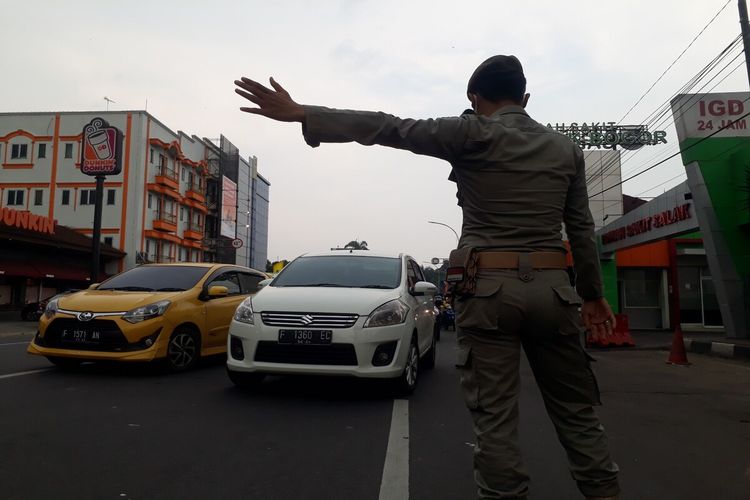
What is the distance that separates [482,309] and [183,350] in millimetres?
5593

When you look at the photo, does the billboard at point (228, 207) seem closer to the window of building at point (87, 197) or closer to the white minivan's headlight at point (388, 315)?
the window of building at point (87, 197)

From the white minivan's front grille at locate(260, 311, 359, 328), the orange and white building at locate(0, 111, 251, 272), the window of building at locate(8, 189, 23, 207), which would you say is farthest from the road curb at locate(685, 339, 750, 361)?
the window of building at locate(8, 189, 23, 207)

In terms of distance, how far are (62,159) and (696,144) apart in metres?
40.5

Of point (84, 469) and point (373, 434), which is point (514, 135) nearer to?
point (373, 434)

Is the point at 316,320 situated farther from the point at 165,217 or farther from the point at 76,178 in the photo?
the point at 165,217

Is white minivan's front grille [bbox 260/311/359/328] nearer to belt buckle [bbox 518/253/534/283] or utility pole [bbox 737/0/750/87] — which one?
belt buckle [bbox 518/253/534/283]

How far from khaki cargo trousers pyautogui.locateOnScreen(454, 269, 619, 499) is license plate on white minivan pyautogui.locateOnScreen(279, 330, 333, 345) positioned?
9.92 feet

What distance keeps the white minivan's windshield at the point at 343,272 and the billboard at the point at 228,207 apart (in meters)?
49.5

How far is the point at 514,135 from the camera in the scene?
7.46 feet

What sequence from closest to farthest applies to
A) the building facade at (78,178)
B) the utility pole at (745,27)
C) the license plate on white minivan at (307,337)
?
1. the license plate on white minivan at (307,337)
2. the utility pole at (745,27)
3. the building facade at (78,178)

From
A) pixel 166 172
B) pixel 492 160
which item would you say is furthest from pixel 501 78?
pixel 166 172

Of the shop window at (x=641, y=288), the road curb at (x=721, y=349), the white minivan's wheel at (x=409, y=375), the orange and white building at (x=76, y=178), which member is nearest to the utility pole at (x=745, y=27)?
the road curb at (x=721, y=349)

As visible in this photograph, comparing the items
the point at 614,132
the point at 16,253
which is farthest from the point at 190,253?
the point at 614,132

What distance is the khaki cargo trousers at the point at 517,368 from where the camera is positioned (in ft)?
6.75
